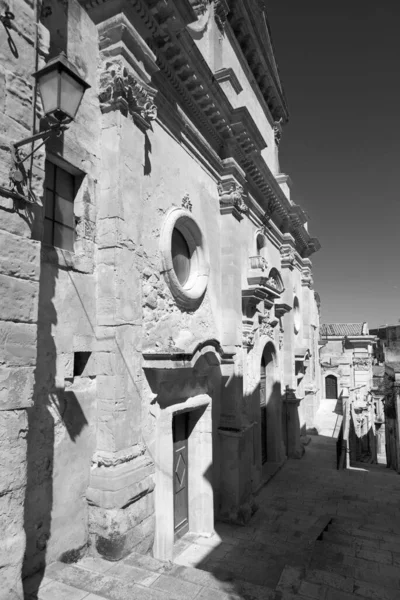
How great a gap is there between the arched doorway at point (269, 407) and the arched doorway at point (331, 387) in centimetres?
1708

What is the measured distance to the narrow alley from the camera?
3729mm

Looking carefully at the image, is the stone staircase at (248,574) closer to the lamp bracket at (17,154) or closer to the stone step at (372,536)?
the stone step at (372,536)

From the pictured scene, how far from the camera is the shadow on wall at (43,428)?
12.4 feet

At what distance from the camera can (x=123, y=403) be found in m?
4.78

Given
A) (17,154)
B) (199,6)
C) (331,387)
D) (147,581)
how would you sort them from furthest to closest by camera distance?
(331,387), (199,6), (147,581), (17,154)

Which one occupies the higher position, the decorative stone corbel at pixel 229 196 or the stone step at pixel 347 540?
the decorative stone corbel at pixel 229 196

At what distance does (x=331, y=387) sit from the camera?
92.4ft

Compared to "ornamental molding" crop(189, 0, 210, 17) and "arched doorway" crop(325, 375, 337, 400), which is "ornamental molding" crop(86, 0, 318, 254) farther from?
"arched doorway" crop(325, 375, 337, 400)

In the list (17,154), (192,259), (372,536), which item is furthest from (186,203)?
(372,536)

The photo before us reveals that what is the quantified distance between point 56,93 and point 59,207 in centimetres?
156

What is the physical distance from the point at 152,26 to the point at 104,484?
19.5 feet

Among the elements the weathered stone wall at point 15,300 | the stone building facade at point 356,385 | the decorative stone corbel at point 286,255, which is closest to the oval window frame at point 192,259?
the weathered stone wall at point 15,300

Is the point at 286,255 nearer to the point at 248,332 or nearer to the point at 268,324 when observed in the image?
the point at 268,324

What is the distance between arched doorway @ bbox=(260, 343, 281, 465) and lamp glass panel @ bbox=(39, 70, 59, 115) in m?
9.91
